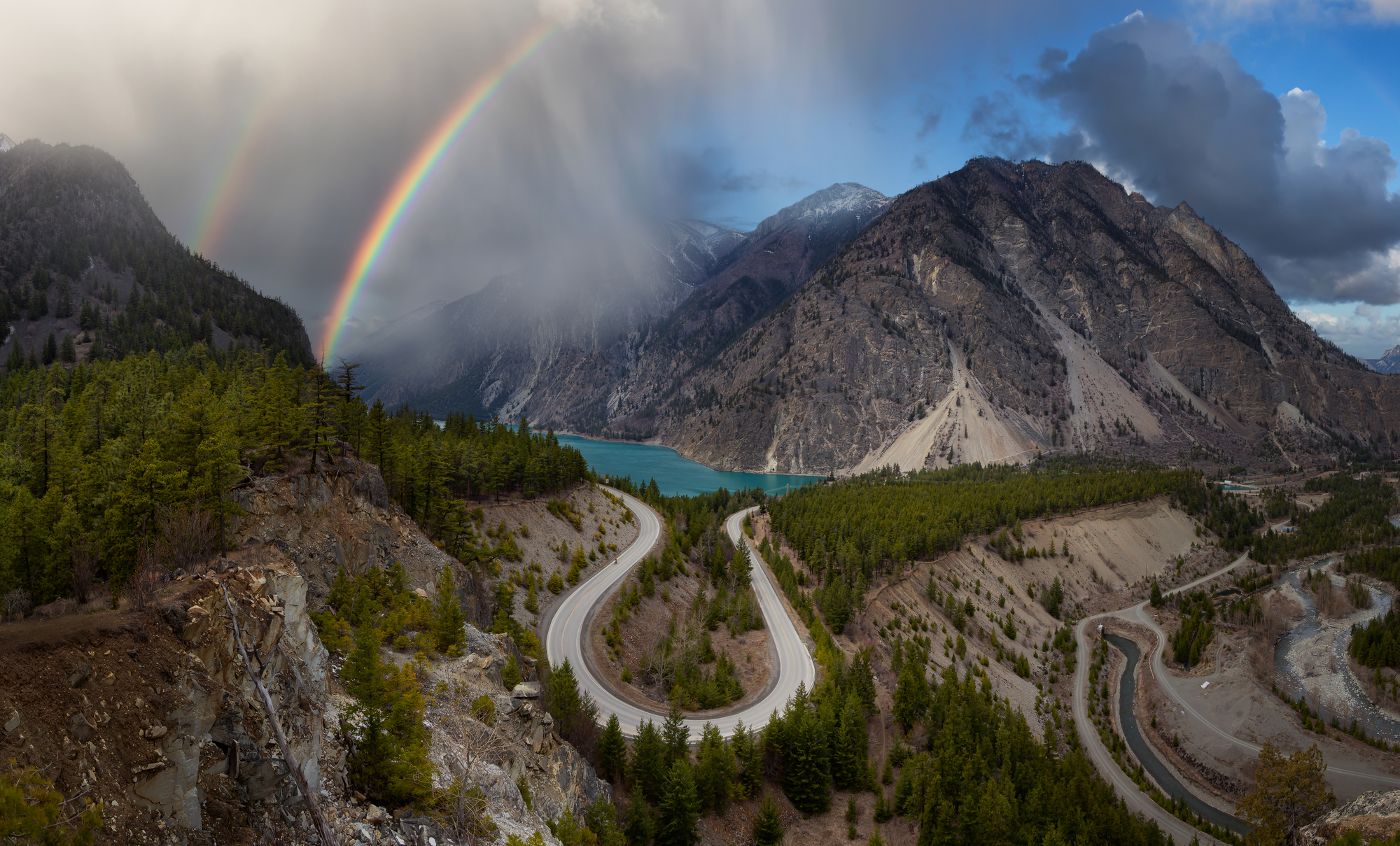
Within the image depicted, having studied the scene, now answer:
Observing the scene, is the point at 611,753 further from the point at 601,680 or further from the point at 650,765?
the point at 601,680

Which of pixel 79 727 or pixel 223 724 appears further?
pixel 223 724

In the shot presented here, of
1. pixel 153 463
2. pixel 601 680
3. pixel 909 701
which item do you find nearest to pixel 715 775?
pixel 601 680

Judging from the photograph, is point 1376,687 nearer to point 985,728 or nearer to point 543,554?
point 985,728

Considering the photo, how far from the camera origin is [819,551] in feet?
248

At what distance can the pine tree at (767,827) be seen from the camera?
3288 cm

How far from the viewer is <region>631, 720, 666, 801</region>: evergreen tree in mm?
31469

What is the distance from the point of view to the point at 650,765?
32.1m

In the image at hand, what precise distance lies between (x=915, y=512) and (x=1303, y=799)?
170ft

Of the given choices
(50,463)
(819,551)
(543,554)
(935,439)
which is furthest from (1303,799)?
(935,439)

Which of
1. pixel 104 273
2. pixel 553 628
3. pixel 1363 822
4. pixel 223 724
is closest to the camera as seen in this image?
pixel 223 724

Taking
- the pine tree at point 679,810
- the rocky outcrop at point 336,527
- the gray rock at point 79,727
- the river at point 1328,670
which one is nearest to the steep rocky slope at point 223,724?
the gray rock at point 79,727

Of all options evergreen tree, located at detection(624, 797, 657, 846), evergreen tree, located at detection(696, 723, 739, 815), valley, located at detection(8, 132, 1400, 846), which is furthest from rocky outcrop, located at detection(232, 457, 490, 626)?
evergreen tree, located at detection(696, 723, 739, 815)

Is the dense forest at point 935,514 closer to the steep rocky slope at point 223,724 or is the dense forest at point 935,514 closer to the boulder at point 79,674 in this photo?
the steep rocky slope at point 223,724

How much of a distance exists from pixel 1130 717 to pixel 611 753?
5805 cm
